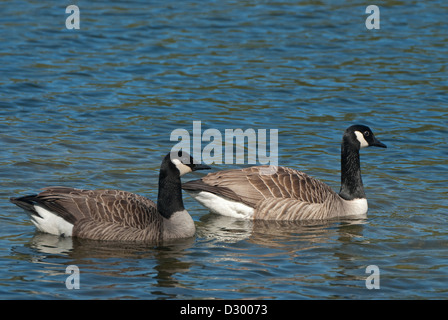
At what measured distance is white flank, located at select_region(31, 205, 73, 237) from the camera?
13141 mm

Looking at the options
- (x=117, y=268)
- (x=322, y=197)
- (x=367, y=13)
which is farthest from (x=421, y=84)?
(x=117, y=268)

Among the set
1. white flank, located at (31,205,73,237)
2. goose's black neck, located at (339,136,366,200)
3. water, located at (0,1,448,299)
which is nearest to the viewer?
water, located at (0,1,448,299)

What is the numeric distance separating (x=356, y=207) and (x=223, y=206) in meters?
2.47

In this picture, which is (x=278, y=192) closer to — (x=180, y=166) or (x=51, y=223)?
(x=180, y=166)

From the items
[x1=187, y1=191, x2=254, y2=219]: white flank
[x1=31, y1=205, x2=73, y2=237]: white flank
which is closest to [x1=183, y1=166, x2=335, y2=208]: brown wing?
[x1=187, y1=191, x2=254, y2=219]: white flank

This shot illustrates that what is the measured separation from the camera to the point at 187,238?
1369 centimetres

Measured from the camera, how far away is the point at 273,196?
603 inches

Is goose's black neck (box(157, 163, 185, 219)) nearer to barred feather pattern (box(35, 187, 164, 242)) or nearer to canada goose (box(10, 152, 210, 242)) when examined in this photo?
canada goose (box(10, 152, 210, 242))

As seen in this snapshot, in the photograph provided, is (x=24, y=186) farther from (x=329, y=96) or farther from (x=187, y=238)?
(x=329, y=96)

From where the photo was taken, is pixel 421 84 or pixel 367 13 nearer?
pixel 421 84

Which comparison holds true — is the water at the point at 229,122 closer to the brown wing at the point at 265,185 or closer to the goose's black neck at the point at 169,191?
the brown wing at the point at 265,185

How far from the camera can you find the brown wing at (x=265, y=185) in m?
15.1
